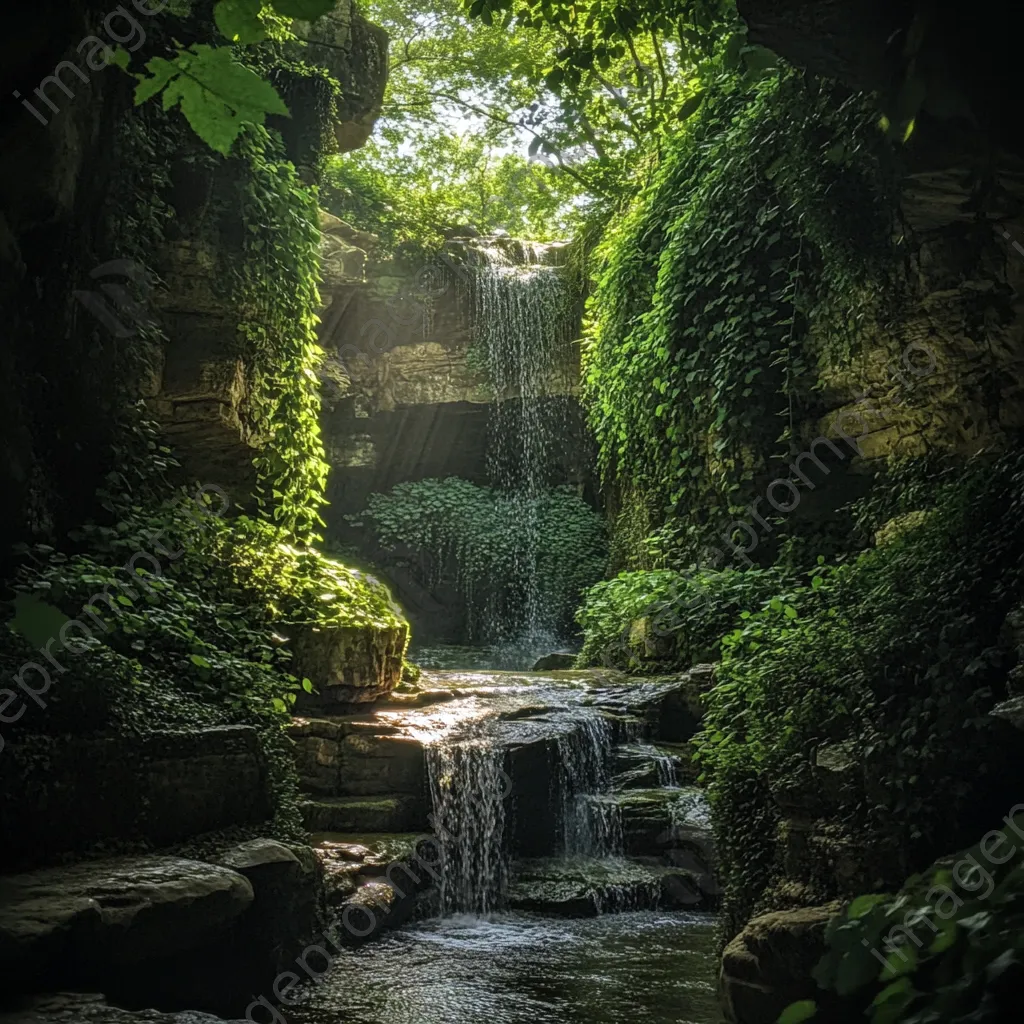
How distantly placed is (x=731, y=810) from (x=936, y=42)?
405 centimetres

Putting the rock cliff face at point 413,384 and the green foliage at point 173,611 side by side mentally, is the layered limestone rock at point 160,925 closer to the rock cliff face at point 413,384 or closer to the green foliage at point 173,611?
the green foliage at point 173,611

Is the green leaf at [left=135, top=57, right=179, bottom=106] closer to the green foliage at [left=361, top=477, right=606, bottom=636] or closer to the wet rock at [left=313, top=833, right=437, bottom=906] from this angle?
the wet rock at [left=313, top=833, right=437, bottom=906]

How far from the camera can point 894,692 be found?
4.58 meters

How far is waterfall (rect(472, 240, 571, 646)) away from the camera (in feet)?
53.6

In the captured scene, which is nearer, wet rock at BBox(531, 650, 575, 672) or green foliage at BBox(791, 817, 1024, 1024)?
green foliage at BBox(791, 817, 1024, 1024)

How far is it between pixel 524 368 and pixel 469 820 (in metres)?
10.1

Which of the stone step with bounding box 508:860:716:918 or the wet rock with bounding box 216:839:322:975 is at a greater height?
the wet rock with bounding box 216:839:322:975

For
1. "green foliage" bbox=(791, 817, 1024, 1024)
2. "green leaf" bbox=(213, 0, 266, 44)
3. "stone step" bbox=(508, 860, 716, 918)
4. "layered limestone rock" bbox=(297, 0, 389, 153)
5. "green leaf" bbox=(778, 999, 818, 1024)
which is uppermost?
"layered limestone rock" bbox=(297, 0, 389, 153)

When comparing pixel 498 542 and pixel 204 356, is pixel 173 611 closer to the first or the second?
pixel 204 356

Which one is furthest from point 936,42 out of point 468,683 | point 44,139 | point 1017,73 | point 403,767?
point 468,683

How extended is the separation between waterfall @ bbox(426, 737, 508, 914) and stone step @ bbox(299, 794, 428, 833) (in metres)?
0.19

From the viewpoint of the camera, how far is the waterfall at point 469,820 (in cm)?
721

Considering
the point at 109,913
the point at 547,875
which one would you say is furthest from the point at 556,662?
the point at 109,913

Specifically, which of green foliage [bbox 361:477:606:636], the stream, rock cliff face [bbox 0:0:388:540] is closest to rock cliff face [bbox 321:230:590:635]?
green foliage [bbox 361:477:606:636]
